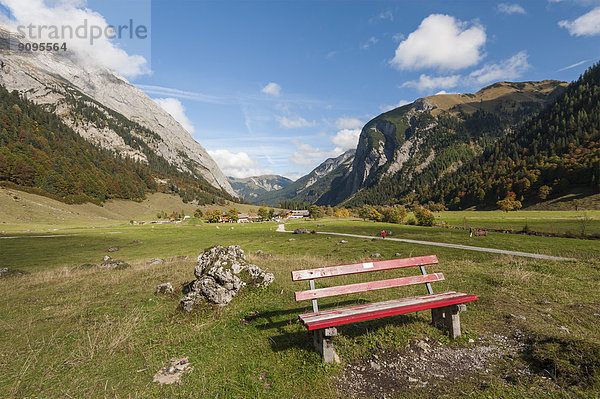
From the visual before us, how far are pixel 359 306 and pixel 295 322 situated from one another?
7.64ft

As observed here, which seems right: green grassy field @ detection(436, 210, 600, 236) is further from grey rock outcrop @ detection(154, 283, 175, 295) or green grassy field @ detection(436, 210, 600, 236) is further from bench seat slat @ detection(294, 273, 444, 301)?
grey rock outcrop @ detection(154, 283, 175, 295)

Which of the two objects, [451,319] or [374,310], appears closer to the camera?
[374,310]

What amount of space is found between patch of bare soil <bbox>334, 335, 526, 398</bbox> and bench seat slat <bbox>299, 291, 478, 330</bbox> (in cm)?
102

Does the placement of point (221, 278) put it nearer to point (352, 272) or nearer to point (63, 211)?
point (352, 272)

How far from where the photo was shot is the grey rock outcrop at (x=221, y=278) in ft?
29.8

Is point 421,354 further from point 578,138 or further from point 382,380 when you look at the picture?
point 578,138

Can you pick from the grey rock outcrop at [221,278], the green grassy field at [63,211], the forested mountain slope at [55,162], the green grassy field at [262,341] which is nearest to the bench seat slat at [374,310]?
the green grassy field at [262,341]

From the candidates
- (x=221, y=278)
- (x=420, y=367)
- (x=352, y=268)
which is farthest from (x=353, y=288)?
(x=221, y=278)

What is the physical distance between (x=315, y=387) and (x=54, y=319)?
9.51m

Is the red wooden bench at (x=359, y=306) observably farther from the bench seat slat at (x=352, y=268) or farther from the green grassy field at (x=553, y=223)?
the green grassy field at (x=553, y=223)

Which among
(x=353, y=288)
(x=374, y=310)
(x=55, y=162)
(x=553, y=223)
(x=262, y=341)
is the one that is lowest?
(x=553, y=223)

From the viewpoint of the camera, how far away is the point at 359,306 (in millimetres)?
6469

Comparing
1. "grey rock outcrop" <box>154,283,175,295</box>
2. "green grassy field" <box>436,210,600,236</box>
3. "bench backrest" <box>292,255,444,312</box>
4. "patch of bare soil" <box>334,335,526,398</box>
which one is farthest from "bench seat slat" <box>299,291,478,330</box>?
"green grassy field" <box>436,210,600,236</box>

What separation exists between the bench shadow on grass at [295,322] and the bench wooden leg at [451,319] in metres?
0.76
